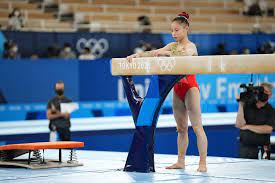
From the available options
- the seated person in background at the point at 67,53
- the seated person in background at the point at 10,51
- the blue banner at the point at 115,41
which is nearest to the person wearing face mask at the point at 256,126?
the seated person in background at the point at 10,51

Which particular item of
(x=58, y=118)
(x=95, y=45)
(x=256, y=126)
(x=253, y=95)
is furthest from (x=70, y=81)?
(x=256, y=126)

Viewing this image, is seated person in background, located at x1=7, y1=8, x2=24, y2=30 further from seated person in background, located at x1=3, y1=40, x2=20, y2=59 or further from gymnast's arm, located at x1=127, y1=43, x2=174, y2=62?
gymnast's arm, located at x1=127, y1=43, x2=174, y2=62

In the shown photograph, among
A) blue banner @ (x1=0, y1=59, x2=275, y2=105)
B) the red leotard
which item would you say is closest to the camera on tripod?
the red leotard

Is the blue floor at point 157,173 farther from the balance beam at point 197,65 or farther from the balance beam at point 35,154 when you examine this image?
the balance beam at point 197,65

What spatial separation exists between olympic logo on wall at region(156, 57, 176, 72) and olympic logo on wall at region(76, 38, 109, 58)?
9.05 metres

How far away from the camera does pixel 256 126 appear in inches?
375

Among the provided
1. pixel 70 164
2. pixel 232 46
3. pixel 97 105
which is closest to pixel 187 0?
pixel 232 46

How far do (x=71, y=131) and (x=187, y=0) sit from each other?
771cm

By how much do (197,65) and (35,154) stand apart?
2.05m

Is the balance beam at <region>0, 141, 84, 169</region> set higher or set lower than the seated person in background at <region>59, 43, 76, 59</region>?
lower

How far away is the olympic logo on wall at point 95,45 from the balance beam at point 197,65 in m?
8.74

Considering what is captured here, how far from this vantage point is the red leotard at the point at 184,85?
6.47 metres

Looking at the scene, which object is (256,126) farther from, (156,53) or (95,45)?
(95,45)

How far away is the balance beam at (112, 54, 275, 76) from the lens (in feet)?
19.2
